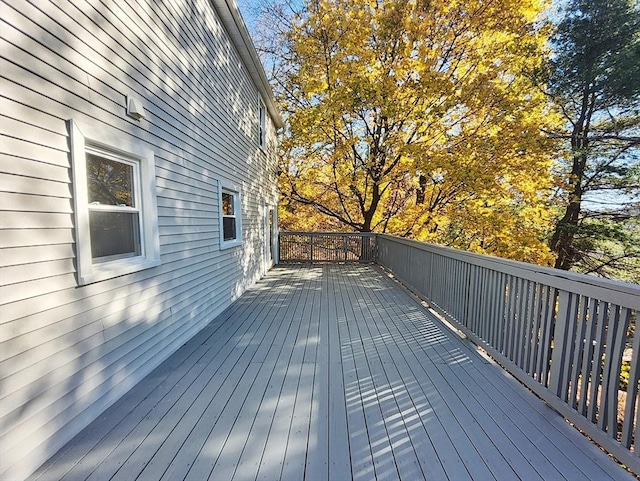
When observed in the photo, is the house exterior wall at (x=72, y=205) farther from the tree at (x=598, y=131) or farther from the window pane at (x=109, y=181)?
the tree at (x=598, y=131)

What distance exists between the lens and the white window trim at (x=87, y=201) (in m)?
2.04

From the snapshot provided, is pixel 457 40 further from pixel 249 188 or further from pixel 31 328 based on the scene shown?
pixel 31 328

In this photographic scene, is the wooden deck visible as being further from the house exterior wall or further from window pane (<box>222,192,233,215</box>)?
window pane (<box>222,192,233,215</box>)

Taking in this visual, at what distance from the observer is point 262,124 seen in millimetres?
7895

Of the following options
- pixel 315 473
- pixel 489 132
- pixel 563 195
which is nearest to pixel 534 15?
pixel 489 132

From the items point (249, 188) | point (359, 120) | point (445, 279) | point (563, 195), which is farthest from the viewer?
point (359, 120)

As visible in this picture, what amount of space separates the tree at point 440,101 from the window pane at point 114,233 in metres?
7.42

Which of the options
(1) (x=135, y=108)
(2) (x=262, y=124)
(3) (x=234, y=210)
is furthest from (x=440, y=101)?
(1) (x=135, y=108)

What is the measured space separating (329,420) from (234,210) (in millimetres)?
4313

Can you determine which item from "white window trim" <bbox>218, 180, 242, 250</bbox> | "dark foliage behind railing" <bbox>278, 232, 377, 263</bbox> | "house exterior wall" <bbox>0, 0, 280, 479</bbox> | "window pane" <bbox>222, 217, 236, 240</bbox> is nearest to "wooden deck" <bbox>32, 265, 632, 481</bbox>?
"house exterior wall" <bbox>0, 0, 280, 479</bbox>

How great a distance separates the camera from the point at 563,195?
30.8 ft

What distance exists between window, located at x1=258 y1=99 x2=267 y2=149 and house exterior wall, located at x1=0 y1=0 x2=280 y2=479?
3.24 metres

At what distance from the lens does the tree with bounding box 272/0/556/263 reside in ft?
26.5

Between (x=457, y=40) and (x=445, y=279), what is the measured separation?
313 inches
